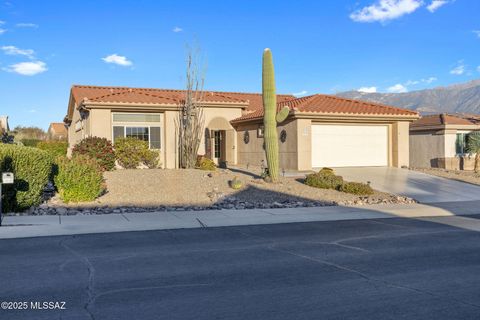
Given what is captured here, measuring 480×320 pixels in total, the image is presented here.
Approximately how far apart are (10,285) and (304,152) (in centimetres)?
1780

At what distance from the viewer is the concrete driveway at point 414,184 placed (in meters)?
18.3

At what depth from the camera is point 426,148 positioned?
31.2 meters

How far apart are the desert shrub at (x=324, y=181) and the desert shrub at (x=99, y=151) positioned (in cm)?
836

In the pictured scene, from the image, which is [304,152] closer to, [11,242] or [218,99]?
[218,99]

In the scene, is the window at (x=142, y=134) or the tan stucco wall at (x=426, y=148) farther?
the tan stucco wall at (x=426, y=148)

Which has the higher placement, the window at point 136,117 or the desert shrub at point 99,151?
the window at point 136,117

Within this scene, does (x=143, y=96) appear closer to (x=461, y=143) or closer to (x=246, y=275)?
(x=461, y=143)

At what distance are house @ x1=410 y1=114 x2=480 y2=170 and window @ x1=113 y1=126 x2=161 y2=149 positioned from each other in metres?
16.4

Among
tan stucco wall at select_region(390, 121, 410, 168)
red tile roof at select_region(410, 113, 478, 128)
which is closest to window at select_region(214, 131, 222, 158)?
tan stucco wall at select_region(390, 121, 410, 168)

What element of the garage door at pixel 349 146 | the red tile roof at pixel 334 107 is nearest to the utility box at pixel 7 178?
the red tile roof at pixel 334 107

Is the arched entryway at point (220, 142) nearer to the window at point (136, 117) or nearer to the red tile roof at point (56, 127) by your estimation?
the window at point (136, 117)

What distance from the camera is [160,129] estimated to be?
25.5 metres

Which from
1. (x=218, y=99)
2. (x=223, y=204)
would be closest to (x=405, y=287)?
(x=223, y=204)

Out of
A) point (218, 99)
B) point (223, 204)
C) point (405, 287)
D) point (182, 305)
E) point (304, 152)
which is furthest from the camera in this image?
point (218, 99)
